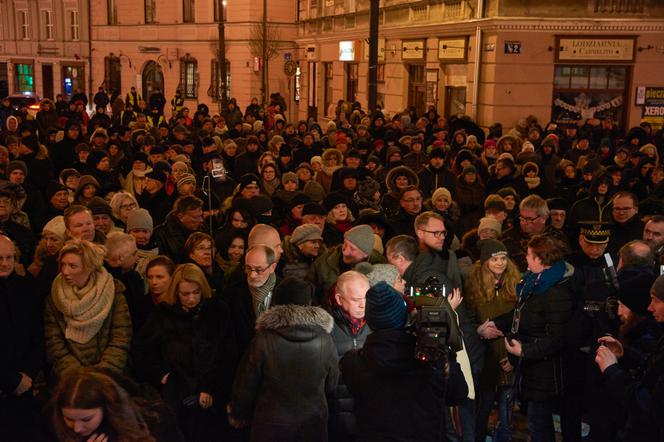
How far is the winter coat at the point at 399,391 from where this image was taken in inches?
154

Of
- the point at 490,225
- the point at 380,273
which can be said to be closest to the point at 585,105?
the point at 490,225

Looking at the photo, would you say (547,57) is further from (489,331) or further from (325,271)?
(489,331)

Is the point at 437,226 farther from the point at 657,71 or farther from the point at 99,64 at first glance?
the point at 99,64

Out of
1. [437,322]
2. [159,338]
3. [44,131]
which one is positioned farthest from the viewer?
[44,131]

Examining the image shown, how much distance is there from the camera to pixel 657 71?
18.7 metres

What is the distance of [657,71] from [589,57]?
1670mm

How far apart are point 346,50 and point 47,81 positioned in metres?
29.7

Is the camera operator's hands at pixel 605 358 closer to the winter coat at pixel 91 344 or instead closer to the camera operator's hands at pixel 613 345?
the camera operator's hands at pixel 613 345

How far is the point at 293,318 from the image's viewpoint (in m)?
4.57

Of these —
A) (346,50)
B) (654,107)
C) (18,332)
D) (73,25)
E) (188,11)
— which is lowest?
(18,332)

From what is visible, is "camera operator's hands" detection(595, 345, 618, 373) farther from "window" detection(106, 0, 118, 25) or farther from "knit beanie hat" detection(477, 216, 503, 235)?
"window" detection(106, 0, 118, 25)

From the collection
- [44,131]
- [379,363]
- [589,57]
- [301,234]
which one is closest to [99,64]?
[44,131]

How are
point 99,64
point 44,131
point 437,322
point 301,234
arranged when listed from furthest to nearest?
point 99,64, point 44,131, point 301,234, point 437,322

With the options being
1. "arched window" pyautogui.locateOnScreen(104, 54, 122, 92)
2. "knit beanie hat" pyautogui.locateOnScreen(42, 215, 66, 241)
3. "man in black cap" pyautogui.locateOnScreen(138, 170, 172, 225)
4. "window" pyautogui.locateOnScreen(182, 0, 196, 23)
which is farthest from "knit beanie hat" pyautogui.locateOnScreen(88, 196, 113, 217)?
"arched window" pyautogui.locateOnScreen(104, 54, 122, 92)
